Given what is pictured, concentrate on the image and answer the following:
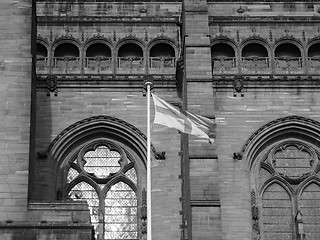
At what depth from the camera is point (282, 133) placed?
1223 inches

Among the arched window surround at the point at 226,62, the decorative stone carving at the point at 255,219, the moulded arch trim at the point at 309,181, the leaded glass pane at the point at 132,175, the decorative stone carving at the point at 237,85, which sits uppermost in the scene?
the arched window surround at the point at 226,62

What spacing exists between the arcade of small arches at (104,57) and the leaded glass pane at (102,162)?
2.89m

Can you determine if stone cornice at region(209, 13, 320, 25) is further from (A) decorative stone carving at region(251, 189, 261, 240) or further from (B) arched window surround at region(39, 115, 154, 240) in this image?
(A) decorative stone carving at region(251, 189, 261, 240)

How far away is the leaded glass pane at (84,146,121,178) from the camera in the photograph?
101 ft

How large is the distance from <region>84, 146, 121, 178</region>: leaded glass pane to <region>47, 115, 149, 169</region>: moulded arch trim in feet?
1.44

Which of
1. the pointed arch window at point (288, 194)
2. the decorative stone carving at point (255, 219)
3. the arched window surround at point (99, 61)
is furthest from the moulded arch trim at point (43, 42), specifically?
the decorative stone carving at point (255, 219)

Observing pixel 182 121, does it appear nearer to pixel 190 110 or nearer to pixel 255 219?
pixel 190 110

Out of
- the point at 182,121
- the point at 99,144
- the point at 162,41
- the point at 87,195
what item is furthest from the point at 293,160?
the point at 87,195

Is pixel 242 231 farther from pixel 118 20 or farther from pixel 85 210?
pixel 118 20

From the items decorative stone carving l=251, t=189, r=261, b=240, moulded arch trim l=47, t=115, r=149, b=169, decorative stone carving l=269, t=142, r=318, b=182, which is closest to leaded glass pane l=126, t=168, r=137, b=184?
moulded arch trim l=47, t=115, r=149, b=169

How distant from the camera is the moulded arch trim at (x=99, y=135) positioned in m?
30.6

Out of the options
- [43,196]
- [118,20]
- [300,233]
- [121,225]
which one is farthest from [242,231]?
[118,20]

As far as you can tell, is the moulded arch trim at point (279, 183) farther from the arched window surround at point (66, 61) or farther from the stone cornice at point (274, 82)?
the arched window surround at point (66, 61)

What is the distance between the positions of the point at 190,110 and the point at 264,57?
190 inches
